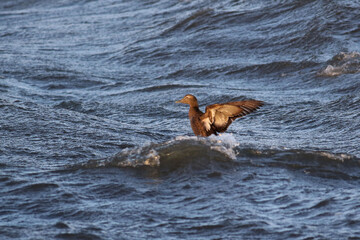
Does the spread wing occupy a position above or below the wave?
above

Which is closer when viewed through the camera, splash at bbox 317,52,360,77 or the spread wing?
the spread wing

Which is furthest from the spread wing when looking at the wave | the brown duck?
the wave

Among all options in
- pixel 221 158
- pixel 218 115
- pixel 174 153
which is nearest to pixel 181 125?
pixel 218 115

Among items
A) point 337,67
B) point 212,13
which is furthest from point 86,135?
point 212,13

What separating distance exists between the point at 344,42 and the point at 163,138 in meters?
4.64

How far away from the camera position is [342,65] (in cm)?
942

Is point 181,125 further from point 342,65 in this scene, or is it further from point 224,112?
point 342,65

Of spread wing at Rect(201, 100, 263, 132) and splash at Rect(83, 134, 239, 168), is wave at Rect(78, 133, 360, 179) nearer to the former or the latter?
splash at Rect(83, 134, 239, 168)

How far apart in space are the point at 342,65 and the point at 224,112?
3.87m

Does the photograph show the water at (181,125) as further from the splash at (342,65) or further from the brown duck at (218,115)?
the brown duck at (218,115)

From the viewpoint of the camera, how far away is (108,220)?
456 cm

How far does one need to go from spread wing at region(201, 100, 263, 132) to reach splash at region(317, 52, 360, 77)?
353 centimetres

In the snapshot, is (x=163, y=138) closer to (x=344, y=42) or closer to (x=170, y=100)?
(x=170, y=100)

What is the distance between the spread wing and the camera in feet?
19.8
